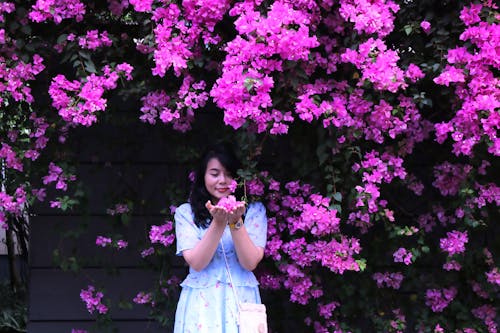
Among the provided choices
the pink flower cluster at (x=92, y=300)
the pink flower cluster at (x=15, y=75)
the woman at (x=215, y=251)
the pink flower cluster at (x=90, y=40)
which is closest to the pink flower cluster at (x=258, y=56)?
the woman at (x=215, y=251)

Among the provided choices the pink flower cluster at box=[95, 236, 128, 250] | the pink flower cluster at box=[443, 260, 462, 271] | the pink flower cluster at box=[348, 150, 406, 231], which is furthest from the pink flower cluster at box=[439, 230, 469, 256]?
the pink flower cluster at box=[95, 236, 128, 250]

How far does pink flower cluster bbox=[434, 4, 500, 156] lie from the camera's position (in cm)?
284

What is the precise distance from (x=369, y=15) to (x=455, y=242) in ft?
3.60

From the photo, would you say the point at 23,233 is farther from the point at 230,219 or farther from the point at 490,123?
the point at 490,123

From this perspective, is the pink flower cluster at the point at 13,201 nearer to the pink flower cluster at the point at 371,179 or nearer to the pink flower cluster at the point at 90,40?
the pink flower cluster at the point at 90,40

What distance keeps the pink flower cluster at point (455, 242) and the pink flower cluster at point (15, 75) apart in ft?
6.50

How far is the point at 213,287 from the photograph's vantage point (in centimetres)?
296

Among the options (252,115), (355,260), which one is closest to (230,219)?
(252,115)

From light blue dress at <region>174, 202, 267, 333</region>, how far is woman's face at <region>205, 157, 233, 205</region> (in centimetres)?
15

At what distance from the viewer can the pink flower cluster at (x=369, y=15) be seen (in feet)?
9.29

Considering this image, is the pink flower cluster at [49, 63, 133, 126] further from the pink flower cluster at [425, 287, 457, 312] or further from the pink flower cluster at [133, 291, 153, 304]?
the pink flower cluster at [425, 287, 457, 312]

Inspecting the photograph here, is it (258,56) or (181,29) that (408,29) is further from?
(181,29)

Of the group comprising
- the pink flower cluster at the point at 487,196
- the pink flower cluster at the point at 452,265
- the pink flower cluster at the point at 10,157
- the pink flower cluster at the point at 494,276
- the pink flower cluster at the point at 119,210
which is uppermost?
the pink flower cluster at the point at 10,157

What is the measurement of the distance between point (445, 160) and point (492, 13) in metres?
0.82
